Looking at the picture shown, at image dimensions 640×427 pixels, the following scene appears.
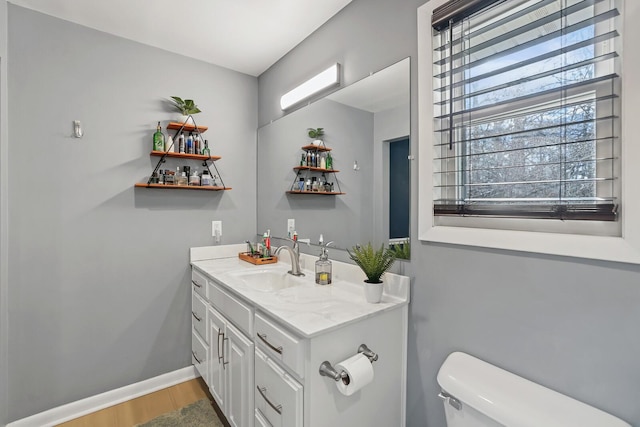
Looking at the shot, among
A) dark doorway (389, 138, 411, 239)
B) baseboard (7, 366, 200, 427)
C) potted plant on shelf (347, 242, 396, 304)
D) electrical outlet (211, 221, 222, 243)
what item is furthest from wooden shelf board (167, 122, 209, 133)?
baseboard (7, 366, 200, 427)

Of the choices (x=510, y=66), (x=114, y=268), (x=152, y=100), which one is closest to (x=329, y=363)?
(x=510, y=66)

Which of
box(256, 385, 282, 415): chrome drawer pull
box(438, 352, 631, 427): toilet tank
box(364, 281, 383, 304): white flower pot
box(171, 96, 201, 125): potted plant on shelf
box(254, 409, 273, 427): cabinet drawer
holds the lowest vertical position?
box(254, 409, 273, 427): cabinet drawer

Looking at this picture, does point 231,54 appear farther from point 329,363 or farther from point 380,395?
point 380,395

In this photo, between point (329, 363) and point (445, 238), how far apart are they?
66cm

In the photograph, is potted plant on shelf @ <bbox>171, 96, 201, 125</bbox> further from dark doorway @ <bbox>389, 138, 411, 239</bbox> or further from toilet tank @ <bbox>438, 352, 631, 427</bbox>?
toilet tank @ <bbox>438, 352, 631, 427</bbox>

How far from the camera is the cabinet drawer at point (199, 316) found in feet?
6.26

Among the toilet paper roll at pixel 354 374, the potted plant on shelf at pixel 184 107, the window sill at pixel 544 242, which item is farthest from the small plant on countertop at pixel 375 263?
the potted plant on shelf at pixel 184 107

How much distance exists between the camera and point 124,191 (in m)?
1.97

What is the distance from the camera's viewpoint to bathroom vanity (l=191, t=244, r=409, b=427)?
104 cm

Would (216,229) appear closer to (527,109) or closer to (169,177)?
(169,177)

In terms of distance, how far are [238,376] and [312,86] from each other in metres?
1.71

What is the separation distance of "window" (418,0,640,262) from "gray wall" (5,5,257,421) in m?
1.72

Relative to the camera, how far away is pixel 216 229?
7.67 ft

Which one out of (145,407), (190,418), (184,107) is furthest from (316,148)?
(145,407)
